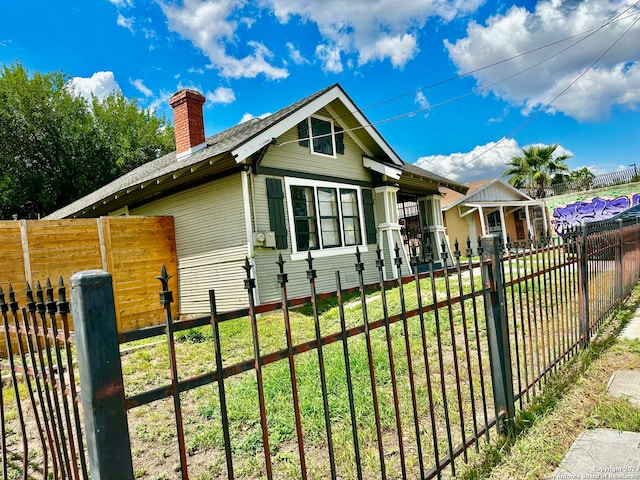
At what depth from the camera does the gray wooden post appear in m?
1.07

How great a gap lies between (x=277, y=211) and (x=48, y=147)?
63.2 ft

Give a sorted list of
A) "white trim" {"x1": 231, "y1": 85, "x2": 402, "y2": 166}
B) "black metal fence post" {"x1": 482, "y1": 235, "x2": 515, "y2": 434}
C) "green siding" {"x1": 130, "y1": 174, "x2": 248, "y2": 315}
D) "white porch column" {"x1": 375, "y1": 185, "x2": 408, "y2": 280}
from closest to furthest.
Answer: "black metal fence post" {"x1": 482, "y1": 235, "x2": 515, "y2": 434} < "white trim" {"x1": 231, "y1": 85, "x2": 402, "y2": 166} < "green siding" {"x1": 130, "y1": 174, "x2": 248, "y2": 315} < "white porch column" {"x1": 375, "y1": 185, "x2": 408, "y2": 280}

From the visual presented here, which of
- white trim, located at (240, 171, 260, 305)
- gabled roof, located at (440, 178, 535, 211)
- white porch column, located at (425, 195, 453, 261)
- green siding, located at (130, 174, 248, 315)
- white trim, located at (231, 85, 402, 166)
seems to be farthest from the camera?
gabled roof, located at (440, 178, 535, 211)

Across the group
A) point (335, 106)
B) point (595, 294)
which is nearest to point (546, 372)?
point (595, 294)

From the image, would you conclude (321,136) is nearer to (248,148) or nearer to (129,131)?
(248,148)

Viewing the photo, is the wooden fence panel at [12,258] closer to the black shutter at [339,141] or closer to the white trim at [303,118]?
the white trim at [303,118]

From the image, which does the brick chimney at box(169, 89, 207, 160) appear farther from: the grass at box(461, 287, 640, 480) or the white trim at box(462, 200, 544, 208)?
the white trim at box(462, 200, 544, 208)

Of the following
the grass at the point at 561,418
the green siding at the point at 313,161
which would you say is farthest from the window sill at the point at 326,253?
the grass at the point at 561,418

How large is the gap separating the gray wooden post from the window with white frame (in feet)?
25.6

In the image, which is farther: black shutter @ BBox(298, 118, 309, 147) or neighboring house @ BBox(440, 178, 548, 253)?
neighboring house @ BBox(440, 178, 548, 253)

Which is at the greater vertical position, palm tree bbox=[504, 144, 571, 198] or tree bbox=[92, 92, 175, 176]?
tree bbox=[92, 92, 175, 176]

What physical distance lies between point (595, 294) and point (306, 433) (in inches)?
152

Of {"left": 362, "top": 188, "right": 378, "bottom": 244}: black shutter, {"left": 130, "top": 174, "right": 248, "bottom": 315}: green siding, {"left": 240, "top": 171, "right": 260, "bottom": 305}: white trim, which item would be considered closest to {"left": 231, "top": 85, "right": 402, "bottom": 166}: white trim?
{"left": 240, "top": 171, "right": 260, "bottom": 305}: white trim

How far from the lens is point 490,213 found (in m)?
21.2
